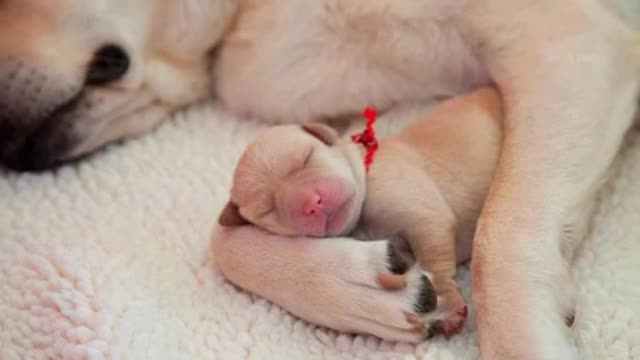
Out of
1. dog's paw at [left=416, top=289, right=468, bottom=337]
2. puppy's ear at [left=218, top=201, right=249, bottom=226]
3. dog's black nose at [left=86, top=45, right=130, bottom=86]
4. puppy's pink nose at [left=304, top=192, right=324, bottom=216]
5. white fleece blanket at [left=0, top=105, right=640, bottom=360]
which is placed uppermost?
puppy's pink nose at [left=304, top=192, right=324, bottom=216]

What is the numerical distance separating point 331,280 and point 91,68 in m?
0.58

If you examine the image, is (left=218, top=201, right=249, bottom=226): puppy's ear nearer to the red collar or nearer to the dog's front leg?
the red collar

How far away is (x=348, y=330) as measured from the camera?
1.16 m

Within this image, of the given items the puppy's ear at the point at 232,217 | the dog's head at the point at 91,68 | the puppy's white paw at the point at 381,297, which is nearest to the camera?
the puppy's white paw at the point at 381,297

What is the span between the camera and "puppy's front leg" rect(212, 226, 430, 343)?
3.66ft

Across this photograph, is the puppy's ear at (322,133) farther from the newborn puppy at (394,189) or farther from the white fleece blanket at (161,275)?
the white fleece blanket at (161,275)

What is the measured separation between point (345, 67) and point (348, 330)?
52 centimetres

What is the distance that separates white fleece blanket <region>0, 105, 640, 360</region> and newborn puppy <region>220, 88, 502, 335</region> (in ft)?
0.28

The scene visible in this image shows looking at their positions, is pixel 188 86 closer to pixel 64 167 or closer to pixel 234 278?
pixel 64 167

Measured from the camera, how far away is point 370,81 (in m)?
1.54

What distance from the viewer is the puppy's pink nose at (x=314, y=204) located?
3.79 feet

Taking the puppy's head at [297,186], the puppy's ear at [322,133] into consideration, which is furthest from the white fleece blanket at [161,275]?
the puppy's ear at [322,133]

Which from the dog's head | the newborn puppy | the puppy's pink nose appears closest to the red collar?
the newborn puppy

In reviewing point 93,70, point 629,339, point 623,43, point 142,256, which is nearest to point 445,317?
point 629,339
